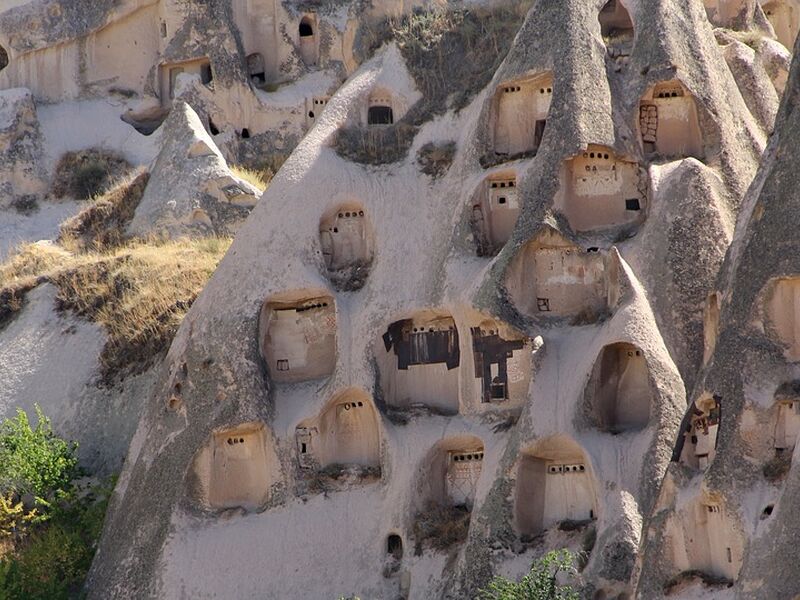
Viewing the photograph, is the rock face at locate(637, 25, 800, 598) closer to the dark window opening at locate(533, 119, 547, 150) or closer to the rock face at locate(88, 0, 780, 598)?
the rock face at locate(88, 0, 780, 598)

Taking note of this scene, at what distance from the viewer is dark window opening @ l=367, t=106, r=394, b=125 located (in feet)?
144

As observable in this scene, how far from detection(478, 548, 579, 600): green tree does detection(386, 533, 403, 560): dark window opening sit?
3237 millimetres

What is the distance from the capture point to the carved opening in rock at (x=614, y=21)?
1660 inches

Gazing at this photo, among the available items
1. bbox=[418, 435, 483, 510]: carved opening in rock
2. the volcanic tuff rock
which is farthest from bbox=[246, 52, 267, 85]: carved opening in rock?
bbox=[418, 435, 483, 510]: carved opening in rock

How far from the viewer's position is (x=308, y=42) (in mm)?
52781

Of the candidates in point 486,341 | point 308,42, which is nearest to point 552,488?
point 486,341

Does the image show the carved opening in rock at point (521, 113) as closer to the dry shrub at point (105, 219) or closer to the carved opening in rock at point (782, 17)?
the carved opening in rock at point (782, 17)

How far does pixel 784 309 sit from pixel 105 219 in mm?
18357

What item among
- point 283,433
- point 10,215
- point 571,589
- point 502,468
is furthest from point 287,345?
point 10,215

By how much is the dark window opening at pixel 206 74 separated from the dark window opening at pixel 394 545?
592 inches

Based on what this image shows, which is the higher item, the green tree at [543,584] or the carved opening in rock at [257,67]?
the carved opening in rock at [257,67]

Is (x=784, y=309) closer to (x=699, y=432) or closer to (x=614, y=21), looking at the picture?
(x=699, y=432)

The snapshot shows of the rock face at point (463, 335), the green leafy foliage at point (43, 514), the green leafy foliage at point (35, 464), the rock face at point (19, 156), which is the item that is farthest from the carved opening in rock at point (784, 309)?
the rock face at point (19, 156)

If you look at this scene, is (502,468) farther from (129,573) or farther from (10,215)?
(10,215)
